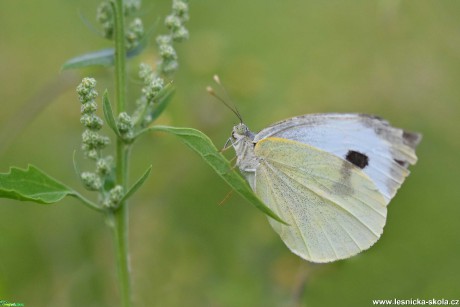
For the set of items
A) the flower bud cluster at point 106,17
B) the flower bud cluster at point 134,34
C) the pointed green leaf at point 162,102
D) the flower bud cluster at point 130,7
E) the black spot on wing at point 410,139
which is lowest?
the black spot on wing at point 410,139

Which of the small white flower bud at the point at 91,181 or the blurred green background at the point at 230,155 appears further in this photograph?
the blurred green background at the point at 230,155

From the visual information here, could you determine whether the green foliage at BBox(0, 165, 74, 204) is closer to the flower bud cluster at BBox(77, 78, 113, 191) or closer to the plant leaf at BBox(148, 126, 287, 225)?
the flower bud cluster at BBox(77, 78, 113, 191)

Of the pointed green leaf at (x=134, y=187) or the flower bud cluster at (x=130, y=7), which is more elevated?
the flower bud cluster at (x=130, y=7)

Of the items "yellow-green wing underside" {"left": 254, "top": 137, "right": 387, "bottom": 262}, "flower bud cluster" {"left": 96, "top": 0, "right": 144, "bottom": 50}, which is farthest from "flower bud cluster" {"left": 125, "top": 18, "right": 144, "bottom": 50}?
"yellow-green wing underside" {"left": 254, "top": 137, "right": 387, "bottom": 262}

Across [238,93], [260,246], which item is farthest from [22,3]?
[260,246]

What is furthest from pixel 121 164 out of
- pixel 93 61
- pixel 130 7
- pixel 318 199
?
pixel 318 199

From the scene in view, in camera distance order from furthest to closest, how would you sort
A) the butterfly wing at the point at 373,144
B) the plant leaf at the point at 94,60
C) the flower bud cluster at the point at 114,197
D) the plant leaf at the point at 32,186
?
1. the butterfly wing at the point at 373,144
2. the plant leaf at the point at 94,60
3. the flower bud cluster at the point at 114,197
4. the plant leaf at the point at 32,186

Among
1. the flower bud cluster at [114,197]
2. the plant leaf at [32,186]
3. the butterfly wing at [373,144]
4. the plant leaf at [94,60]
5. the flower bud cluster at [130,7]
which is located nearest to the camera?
the plant leaf at [32,186]

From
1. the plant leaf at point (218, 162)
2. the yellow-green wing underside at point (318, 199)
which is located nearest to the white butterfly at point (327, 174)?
the yellow-green wing underside at point (318, 199)

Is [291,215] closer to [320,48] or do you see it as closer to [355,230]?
[355,230]

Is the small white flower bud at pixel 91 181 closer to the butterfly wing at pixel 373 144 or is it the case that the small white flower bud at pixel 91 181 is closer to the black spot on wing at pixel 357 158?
the butterfly wing at pixel 373 144
